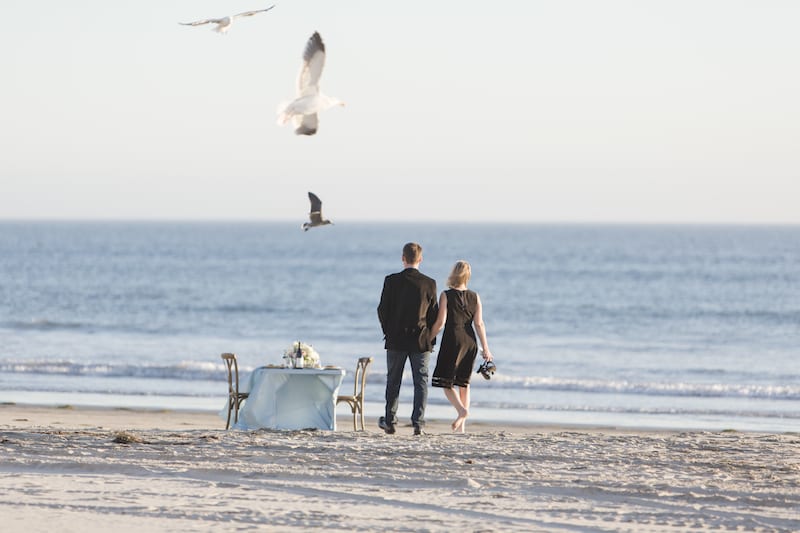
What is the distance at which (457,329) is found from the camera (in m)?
9.35

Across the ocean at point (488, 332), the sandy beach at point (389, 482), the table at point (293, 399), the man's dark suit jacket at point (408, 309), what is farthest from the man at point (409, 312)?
the ocean at point (488, 332)

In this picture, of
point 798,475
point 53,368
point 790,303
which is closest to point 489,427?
point 798,475

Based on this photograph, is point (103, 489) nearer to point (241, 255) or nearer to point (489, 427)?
point (489, 427)

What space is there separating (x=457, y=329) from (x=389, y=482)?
7.21 ft

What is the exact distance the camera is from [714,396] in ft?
58.7

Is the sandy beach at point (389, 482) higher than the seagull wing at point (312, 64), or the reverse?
the seagull wing at point (312, 64)

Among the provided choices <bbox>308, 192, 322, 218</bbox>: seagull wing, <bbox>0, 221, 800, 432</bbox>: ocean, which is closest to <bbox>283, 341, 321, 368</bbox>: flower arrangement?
<bbox>308, 192, 322, 218</bbox>: seagull wing

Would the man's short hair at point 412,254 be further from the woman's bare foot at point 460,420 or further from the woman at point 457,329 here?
the woman's bare foot at point 460,420

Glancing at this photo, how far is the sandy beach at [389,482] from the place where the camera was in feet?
20.8

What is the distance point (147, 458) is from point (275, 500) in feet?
5.67

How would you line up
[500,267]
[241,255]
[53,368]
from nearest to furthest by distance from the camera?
[53,368], [500,267], [241,255]


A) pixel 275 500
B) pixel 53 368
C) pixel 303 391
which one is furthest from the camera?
pixel 53 368

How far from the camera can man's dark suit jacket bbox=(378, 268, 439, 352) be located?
30.2ft

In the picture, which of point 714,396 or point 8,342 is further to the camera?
point 8,342
